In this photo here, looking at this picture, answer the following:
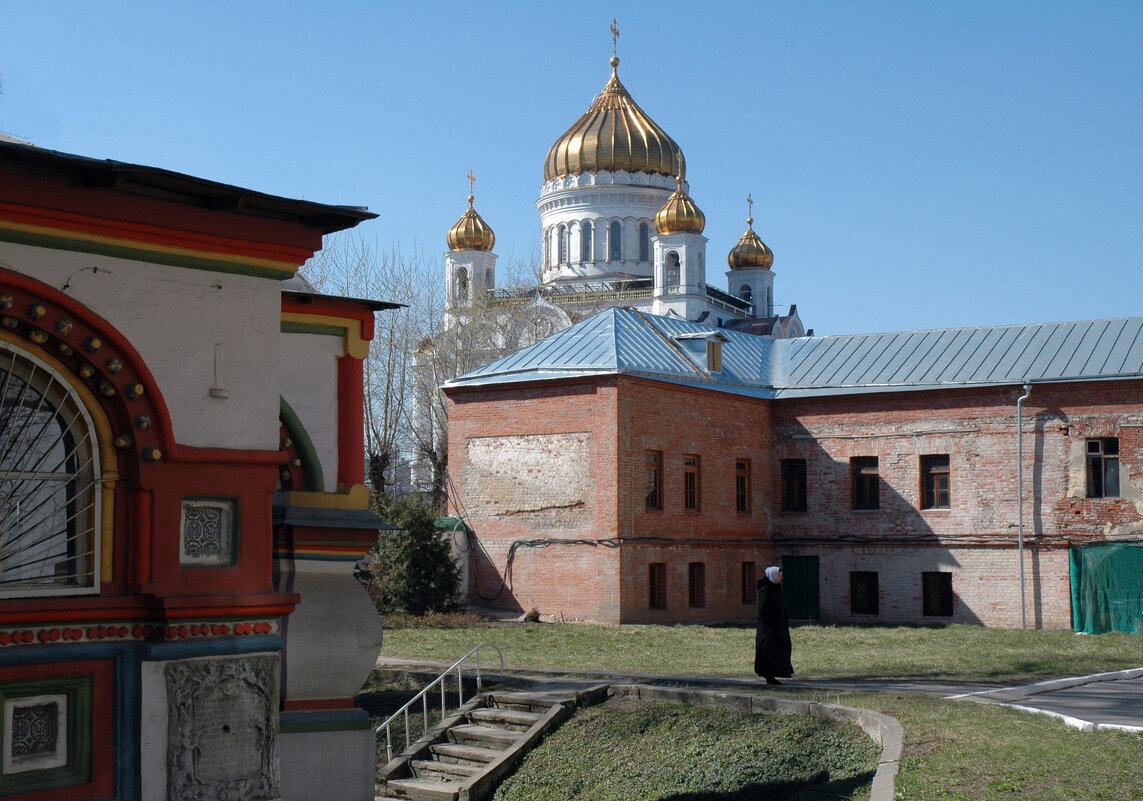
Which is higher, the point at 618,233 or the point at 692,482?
the point at 618,233

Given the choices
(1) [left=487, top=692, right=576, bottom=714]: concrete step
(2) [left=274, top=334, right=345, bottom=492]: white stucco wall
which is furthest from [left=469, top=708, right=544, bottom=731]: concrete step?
(2) [left=274, top=334, right=345, bottom=492]: white stucco wall

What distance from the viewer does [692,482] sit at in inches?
1148

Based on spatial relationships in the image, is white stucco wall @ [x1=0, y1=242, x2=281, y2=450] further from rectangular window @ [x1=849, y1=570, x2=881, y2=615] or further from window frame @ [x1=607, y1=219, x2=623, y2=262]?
window frame @ [x1=607, y1=219, x2=623, y2=262]

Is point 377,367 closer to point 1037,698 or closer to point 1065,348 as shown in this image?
point 1065,348

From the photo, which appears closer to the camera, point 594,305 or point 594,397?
point 594,397

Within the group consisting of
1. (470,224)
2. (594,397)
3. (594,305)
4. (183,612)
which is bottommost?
(183,612)

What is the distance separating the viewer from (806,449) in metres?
31.4

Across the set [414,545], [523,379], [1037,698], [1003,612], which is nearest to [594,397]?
[523,379]

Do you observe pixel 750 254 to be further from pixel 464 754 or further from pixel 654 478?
pixel 464 754

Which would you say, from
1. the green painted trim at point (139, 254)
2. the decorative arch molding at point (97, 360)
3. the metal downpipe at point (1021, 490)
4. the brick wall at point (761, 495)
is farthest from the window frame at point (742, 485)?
the decorative arch molding at point (97, 360)

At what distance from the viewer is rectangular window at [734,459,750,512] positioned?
30.7 metres

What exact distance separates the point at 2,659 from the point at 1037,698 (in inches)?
436

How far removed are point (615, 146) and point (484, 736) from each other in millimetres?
43666

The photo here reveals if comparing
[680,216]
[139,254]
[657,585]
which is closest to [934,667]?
[657,585]
